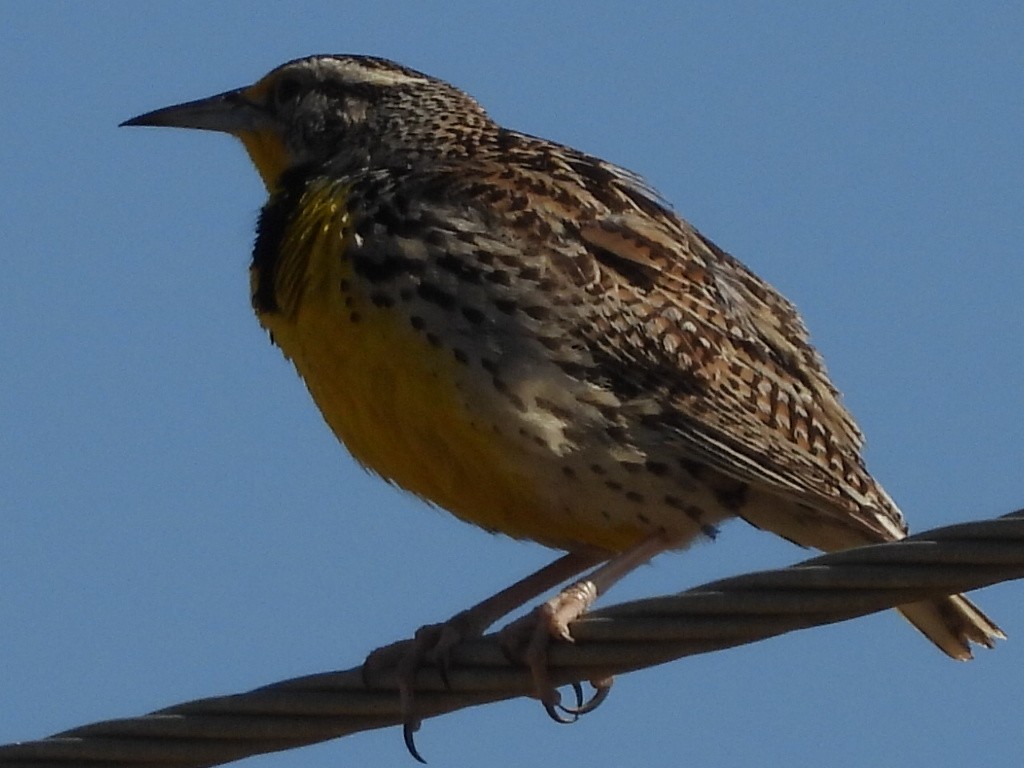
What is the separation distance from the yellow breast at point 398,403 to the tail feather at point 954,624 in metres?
0.83

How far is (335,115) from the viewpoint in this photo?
6.07 m

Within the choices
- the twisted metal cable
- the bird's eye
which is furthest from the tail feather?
the bird's eye

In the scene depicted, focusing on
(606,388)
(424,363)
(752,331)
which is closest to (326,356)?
(424,363)

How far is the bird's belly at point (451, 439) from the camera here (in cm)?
480

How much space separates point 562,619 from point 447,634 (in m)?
0.26

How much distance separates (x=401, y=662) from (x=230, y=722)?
2.52ft

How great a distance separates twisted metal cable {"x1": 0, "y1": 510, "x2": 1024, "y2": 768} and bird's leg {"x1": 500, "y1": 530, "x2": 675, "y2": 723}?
0.16 m

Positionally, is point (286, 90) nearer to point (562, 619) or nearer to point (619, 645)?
point (562, 619)

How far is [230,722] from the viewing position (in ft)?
11.9

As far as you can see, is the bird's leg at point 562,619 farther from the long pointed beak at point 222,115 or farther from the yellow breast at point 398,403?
the long pointed beak at point 222,115

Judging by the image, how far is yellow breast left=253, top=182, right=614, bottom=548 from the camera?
4.80 metres

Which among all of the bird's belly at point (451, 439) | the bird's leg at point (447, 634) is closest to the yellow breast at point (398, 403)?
the bird's belly at point (451, 439)

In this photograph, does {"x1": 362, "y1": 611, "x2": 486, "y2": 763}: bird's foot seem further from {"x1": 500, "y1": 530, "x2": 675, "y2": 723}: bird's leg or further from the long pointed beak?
the long pointed beak

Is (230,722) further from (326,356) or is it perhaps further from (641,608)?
(326,356)
